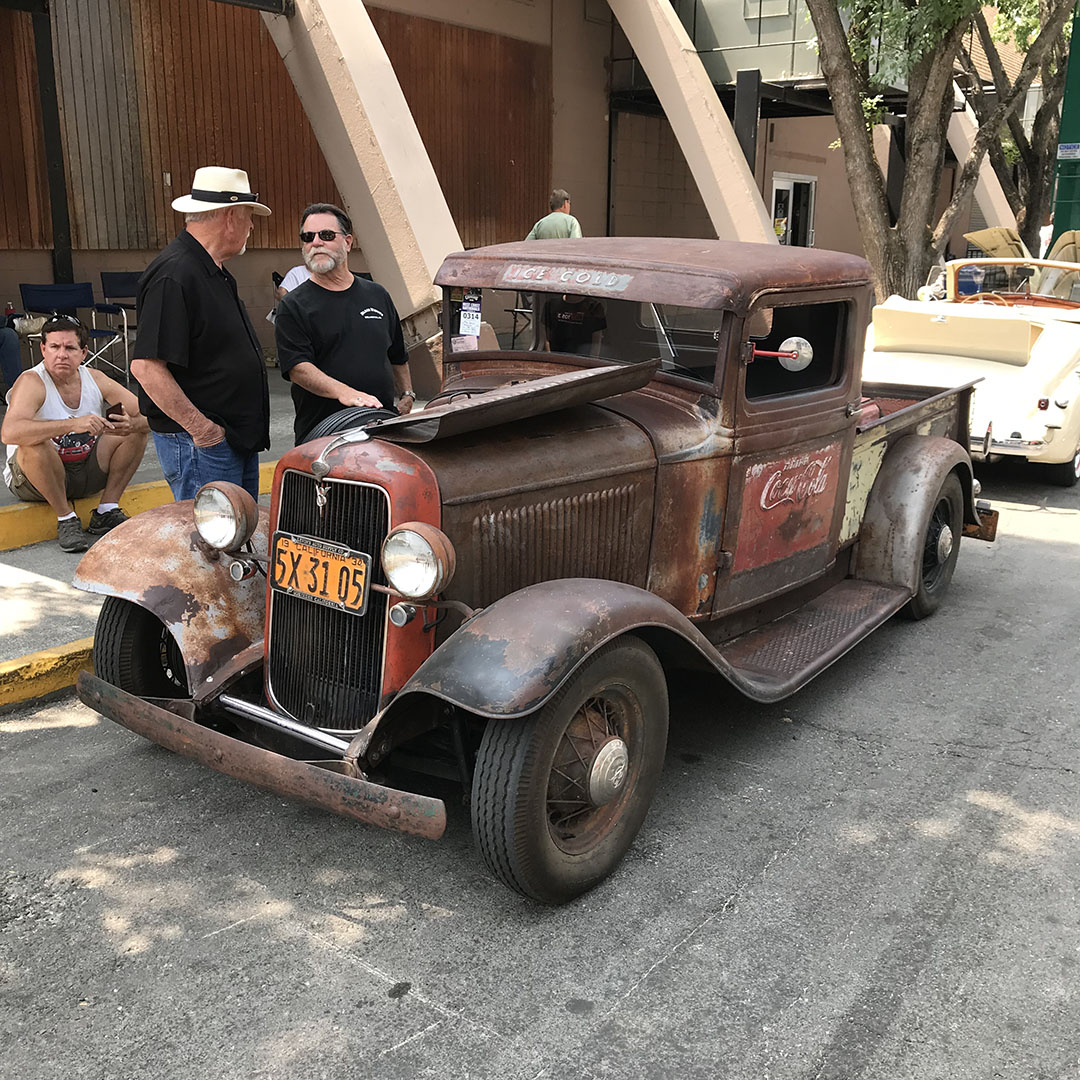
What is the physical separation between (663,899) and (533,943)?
1.36 feet

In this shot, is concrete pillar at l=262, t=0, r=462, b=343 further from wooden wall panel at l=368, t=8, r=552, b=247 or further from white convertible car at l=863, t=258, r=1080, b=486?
white convertible car at l=863, t=258, r=1080, b=486

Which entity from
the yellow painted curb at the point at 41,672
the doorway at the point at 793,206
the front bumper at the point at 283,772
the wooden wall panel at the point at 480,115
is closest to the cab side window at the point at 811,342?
the front bumper at the point at 283,772

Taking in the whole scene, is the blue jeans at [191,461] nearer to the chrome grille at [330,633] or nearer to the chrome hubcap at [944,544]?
the chrome grille at [330,633]

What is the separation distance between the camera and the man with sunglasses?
450 centimetres

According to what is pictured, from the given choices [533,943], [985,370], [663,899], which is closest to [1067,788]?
[663,899]

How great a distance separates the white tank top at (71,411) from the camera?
5.54 metres

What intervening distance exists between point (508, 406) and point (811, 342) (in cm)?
176

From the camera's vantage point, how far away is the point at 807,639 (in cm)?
414

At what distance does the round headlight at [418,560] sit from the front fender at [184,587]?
2.76ft

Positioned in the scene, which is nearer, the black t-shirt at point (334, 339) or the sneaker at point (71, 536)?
the black t-shirt at point (334, 339)

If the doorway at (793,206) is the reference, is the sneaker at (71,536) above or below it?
below

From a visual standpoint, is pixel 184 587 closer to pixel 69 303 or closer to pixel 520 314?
pixel 520 314

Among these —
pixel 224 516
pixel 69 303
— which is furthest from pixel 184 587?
pixel 69 303

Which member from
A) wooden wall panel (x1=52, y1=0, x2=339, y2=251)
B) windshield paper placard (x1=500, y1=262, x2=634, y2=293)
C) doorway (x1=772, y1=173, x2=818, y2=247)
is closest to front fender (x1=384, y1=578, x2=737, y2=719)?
windshield paper placard (x1=500, y1=262, x2=634, y2=293)
